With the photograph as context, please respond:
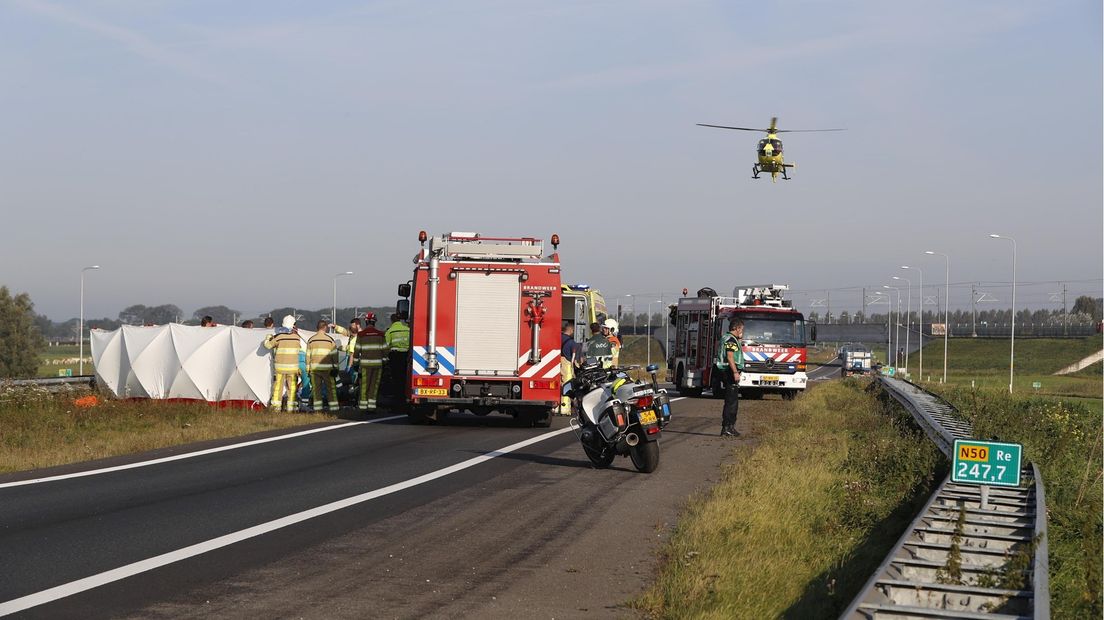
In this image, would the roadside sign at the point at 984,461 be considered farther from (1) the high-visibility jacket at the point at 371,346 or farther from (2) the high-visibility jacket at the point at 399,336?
(1) the high-visibility jacket at the point at 371,346

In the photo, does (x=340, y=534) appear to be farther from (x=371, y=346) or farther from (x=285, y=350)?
(x=371, y=346)

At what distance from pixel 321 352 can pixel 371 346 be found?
3.00 feet

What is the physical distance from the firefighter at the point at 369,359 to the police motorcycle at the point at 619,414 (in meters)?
9.39

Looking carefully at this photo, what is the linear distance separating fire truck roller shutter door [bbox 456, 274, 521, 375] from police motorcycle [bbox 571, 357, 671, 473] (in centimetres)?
629

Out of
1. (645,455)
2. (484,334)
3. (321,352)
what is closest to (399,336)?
(321,352)

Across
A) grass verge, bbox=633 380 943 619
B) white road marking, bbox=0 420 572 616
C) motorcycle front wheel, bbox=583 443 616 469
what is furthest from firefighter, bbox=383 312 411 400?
white road marking, bbox=0 420 572 616

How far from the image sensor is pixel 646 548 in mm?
9672

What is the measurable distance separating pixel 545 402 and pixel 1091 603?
1373 cm

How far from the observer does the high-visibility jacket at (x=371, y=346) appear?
23.8m

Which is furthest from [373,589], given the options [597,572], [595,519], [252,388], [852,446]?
[252,388]

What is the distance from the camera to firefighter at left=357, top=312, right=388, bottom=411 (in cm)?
2386

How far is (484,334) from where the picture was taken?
70.2 feet

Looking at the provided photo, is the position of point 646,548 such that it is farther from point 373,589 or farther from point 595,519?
point 373,589

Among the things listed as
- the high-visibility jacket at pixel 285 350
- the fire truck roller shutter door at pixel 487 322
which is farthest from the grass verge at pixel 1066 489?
the high-visibility jacket at pixel 285 350
